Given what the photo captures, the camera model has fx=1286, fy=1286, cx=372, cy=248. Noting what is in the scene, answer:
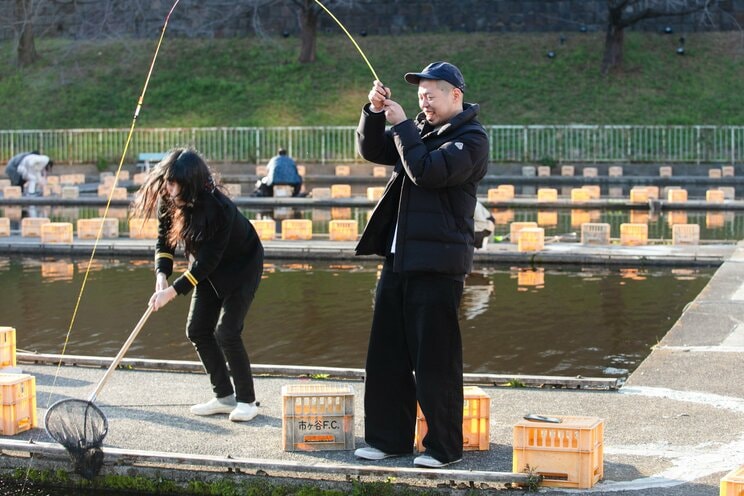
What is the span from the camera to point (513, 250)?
A: 64.6 feet

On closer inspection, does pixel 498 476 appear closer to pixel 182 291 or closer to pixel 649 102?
pixel 182 291

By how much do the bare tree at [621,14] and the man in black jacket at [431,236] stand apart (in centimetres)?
3568

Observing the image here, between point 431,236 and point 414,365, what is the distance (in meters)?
0.79

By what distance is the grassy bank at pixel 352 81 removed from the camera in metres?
42.0

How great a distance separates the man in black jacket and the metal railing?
30.2 metres

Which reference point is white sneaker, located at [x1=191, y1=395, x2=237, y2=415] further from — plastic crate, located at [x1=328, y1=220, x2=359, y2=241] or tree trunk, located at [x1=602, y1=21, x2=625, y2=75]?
tree trunk, located at [x1=602, y1=21, x2=625, y2=75]

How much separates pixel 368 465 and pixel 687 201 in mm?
21863

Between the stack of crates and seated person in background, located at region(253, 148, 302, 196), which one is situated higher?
seated person in background, located at region(253, 148, 302, 196)

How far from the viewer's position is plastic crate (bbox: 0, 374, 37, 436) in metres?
8.19

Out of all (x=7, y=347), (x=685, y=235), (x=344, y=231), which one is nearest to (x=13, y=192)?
(x=344, y=231)


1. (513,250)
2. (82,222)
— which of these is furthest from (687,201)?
(82,222)

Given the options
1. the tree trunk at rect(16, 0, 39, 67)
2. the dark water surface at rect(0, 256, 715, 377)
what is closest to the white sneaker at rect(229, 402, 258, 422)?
the dark water surface at rect(0, 256, 715, 377)

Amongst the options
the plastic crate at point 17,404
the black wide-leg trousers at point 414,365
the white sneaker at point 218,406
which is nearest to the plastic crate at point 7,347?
the plastic crate at point 17,404

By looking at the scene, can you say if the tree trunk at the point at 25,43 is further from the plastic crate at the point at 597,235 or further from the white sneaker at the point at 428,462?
the white sneaker at the point at 428,462
